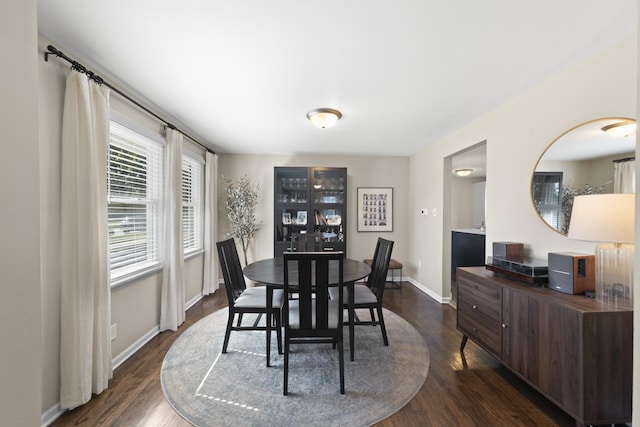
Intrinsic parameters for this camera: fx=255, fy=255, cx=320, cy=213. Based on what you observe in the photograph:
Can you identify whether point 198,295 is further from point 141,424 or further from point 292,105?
point 292,105

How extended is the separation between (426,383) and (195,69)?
302 centimetres

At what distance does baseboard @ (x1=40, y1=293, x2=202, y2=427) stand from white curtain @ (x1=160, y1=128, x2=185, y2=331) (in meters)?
0.14

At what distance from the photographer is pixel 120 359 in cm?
223

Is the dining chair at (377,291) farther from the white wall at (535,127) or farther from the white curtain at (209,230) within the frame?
the white curtain at (209,230)

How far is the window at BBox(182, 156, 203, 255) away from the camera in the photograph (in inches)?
143

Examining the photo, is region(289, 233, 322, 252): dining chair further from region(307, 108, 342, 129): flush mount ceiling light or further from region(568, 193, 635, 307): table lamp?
region(568, 193, 635, 307): table lamp

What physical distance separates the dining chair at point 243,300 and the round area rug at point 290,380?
20 cm

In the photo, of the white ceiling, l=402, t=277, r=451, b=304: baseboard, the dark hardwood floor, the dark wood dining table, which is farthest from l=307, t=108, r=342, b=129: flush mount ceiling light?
l=402, t=277, r=451, b=304: baseboard

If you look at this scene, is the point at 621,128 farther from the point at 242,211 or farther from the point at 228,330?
the point at 242,211

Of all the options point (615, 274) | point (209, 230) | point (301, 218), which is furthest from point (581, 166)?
point (209, 230)

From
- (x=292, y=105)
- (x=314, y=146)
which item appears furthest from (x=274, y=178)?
(x=292, y=105)

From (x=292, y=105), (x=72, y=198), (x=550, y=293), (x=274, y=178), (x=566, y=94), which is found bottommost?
(x=550, y=293)

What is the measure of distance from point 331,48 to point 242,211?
10.8 ft

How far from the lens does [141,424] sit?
161 centimetres
